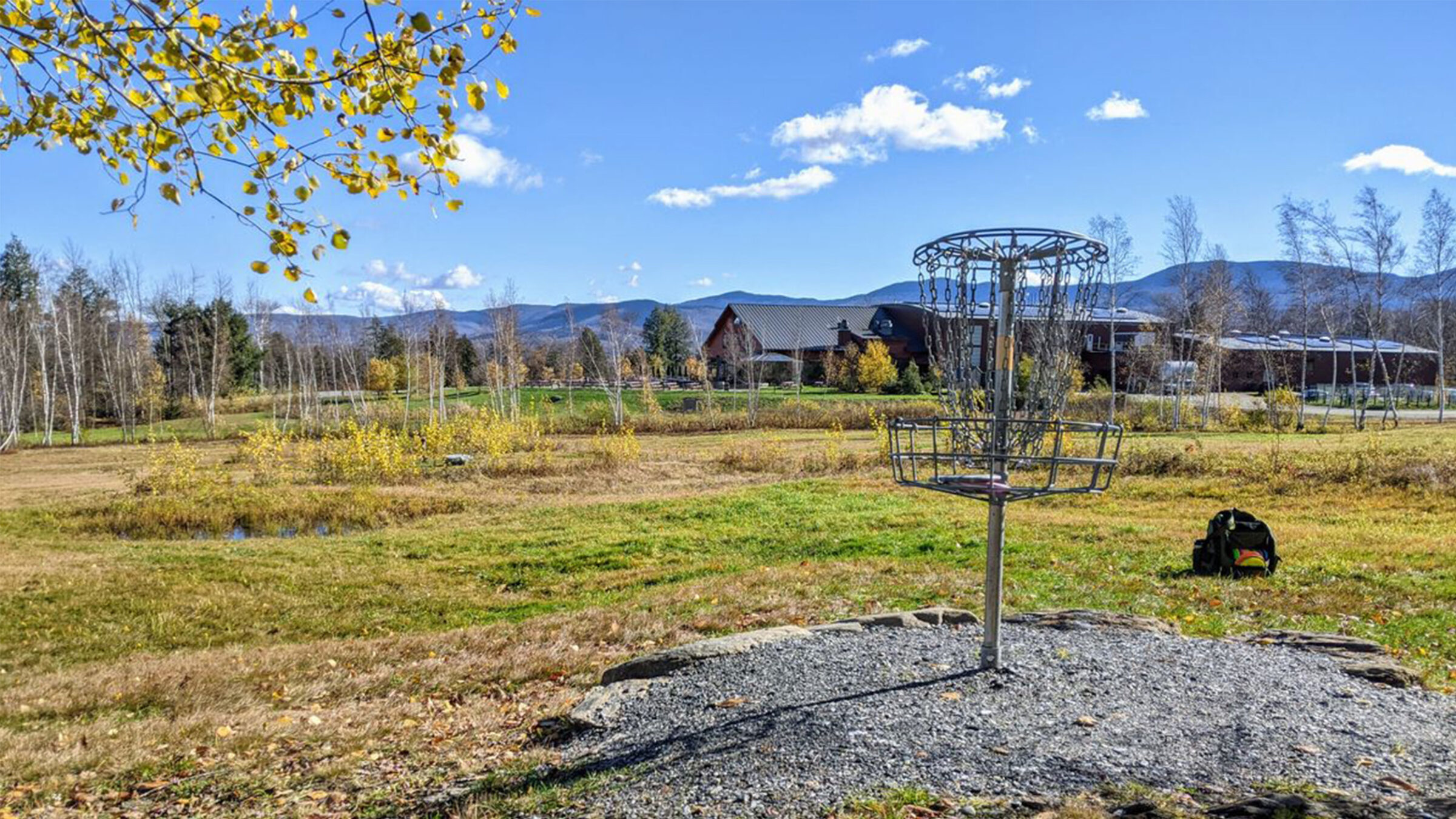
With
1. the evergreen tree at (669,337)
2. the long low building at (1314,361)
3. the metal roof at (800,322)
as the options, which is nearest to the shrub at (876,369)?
the metal roof at (800,322)

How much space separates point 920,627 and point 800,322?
61.8 m

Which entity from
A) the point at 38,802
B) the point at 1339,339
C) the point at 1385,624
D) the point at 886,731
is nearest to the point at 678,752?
the point at 886,731

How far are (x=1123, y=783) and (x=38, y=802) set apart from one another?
4.81 metres

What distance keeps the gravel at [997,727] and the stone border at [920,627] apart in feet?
0.41

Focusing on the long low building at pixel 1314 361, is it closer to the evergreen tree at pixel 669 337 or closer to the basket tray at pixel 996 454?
the evergreen tree at pixel 669 337

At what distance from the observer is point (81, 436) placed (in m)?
35.4

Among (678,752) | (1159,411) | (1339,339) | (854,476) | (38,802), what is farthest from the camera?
(1339,339)

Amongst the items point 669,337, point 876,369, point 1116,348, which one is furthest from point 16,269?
point 1116,348

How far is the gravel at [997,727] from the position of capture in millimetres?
3262

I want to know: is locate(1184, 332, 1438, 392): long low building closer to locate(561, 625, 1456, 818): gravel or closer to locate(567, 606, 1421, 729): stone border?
locate(567, 606, 1421, 729): stone border

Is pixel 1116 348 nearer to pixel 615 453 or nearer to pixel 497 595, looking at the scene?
pixel 615 453

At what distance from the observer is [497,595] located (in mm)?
10109

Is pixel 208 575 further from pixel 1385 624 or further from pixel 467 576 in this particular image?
pixel 1385 624

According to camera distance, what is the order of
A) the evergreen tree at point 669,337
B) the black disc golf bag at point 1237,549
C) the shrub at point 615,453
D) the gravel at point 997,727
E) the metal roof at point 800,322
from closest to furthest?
1. the gravel at point 997,727
2. the black disc golf bag at point 1237,549
3. the shrub at point 615,453
4. the metal roof at point 800,322
5. the evergreen tree at point 669,337
